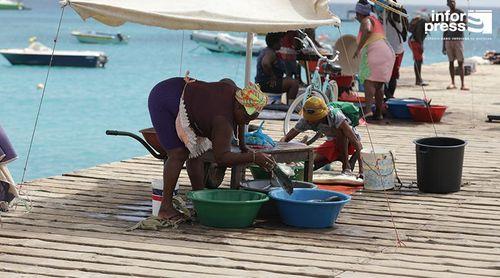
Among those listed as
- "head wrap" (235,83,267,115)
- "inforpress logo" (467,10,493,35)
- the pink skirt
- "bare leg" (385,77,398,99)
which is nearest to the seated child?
"head wrap" (235,83,267,115)

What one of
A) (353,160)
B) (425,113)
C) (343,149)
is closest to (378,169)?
(343,149)

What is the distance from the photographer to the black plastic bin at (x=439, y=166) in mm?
8031

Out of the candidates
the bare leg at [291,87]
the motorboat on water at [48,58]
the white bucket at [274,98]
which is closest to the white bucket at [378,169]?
the bare leg at [291,87]

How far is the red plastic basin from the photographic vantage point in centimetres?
1230

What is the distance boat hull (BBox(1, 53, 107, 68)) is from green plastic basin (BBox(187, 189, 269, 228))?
29.8 m

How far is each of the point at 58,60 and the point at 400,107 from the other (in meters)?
25.2

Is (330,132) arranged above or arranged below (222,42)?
above

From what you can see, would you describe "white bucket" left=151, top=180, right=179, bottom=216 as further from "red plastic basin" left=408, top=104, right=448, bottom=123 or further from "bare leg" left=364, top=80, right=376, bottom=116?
"red plastic basin" left=408, top=104, right=448, bottom=123

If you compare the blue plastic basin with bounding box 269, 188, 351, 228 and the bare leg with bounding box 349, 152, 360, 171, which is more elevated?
the blue plastic basin with bounding box 269, 188, 351, 228

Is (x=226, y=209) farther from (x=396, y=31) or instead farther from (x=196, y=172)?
(x=396, y=31)

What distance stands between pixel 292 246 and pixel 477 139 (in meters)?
5.35

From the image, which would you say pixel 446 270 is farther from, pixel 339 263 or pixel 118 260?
pixel 118 260

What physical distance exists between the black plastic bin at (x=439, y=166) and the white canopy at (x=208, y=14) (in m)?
1.44

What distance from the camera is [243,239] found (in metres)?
6.54
